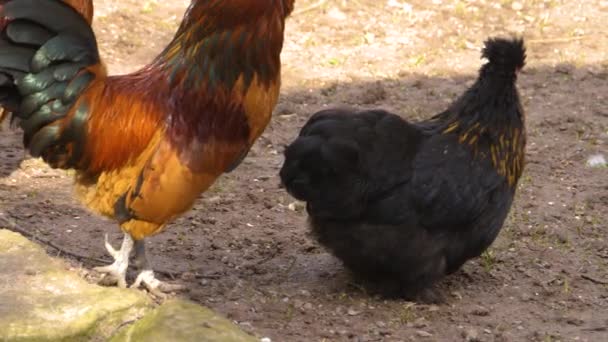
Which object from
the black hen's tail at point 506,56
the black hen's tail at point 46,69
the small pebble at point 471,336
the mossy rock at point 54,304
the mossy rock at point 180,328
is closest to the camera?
the mossy rock at point 180,328

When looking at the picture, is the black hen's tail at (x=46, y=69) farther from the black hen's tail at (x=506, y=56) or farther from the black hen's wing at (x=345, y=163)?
the black hen's tail at (x=506, y=56)

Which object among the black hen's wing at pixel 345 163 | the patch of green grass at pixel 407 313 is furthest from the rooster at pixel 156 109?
the patch of green grass at pixel 407 313

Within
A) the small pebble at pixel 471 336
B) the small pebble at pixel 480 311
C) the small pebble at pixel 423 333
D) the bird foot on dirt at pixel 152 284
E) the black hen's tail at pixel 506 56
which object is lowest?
the bird foot on dirt at pixel 152 284

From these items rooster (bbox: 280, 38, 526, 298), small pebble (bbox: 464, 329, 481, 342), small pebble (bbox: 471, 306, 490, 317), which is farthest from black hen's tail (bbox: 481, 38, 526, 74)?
small pebble (bbox: 464, 329, 481, 342)

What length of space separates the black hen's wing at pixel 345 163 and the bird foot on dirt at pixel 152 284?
2.71 feet

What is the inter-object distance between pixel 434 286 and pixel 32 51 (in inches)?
99.9

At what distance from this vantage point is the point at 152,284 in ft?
17.4

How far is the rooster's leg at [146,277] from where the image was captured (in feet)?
17.3

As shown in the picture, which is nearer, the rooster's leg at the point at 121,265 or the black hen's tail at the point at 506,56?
the rooster's leg at the point at 121,265

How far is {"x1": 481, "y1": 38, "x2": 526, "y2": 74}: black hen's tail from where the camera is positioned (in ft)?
18.9

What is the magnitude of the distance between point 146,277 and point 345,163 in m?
1.18

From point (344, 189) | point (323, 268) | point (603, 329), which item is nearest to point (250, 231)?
point (323, 268)

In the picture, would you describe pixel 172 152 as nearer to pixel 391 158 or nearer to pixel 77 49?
pixel 77 49

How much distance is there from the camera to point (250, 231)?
6.39m
